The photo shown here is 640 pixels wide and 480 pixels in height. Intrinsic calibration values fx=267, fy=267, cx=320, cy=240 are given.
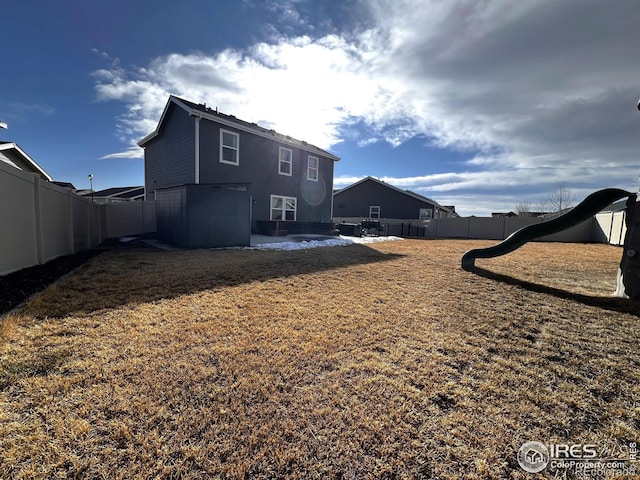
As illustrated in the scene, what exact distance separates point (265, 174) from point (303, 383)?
42.6ft

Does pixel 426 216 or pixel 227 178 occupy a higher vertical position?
pixel 227 178

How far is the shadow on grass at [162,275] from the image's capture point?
3.71 m

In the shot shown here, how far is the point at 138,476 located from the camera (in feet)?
4.27

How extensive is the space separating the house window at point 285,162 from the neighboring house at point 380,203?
12965 millimetres

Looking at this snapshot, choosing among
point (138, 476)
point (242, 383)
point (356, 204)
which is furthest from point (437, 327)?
point (356, 204)

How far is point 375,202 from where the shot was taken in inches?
1041

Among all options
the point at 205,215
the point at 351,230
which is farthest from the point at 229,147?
the point at 351,230

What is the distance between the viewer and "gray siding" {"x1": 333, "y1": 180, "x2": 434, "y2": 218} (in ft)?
84.0

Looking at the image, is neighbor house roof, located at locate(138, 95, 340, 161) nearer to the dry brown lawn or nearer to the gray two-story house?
the gray two-story house

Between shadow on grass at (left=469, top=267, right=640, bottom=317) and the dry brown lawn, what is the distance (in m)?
0.06

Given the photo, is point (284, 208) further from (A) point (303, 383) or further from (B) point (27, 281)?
(A) point (303, 383)

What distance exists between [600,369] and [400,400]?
2.02 metres

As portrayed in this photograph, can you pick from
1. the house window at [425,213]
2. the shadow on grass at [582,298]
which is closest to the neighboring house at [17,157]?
the shadow on grass at [582,298]

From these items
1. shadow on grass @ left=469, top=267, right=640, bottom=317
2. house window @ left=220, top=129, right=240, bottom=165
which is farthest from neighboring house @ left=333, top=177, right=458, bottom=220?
shadow on grass @ left=469, top=267, right=640, bottom=317
